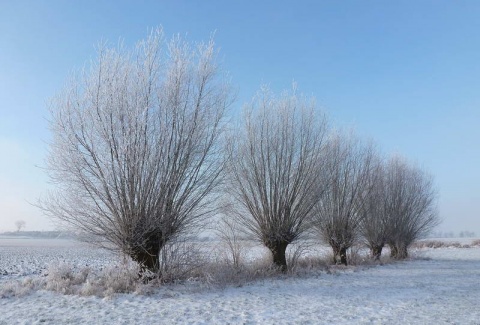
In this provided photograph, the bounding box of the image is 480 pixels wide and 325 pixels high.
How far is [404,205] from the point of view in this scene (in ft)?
98.4

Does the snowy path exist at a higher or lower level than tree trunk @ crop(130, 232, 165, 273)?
lower

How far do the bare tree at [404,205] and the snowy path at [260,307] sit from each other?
1597cm

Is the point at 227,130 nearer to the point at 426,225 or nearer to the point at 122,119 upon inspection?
the point at 122,119

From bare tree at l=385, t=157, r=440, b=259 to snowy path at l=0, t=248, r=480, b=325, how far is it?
629 inches

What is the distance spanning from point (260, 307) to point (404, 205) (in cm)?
2420

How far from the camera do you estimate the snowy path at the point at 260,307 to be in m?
8.09

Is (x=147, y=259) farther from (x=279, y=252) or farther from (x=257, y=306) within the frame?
(x=279, y=252)

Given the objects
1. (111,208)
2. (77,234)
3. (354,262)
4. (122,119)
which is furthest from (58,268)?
(354,262)

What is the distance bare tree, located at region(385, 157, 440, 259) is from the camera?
2892 cm

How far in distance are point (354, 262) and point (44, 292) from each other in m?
18.3

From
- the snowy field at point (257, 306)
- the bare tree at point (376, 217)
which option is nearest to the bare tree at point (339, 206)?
the bare tree at point (376, 217)

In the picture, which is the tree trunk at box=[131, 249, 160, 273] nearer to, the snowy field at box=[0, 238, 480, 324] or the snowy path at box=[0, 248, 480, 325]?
the snowy field at box=[0, 238, 480, 324]

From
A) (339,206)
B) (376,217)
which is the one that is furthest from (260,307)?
(376,217)

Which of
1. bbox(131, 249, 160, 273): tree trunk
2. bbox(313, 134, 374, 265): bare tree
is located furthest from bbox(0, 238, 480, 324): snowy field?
bbox(313, 134, 374, 265): bare tree
